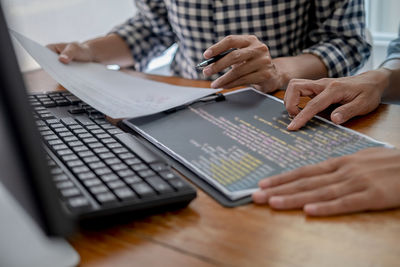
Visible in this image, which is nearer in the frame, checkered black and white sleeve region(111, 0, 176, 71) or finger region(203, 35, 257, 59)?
finger region(203, 35, 257, 59)

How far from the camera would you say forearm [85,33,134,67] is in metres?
1.31

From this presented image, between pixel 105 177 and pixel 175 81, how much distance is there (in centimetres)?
62

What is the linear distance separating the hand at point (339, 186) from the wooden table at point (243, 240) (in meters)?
0.01

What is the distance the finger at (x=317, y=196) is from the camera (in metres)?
0.55

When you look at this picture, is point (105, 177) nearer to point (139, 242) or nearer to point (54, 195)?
point (139, 242)

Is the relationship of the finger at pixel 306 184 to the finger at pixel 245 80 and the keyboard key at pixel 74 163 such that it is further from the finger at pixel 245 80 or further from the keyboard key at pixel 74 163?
the finger at pixel 245 80

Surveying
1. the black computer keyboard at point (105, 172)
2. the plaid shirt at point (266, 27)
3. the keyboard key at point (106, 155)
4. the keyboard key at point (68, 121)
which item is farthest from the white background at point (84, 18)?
the keyboard key at point (106, 155)

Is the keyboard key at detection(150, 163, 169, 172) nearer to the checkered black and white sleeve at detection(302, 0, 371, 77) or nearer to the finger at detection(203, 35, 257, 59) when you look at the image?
the finger at detection(203, 35, 257, 59)

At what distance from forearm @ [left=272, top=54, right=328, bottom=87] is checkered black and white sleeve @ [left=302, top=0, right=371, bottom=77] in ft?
0.05

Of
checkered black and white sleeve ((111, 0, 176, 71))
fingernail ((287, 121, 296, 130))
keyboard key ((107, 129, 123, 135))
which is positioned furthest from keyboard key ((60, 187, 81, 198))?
checkered black and white sleeve ((111, 0, 176, 71))

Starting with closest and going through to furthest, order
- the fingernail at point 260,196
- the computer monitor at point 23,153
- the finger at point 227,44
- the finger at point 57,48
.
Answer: the computer monitor at point 23,153
the fingernail at point 260,196
the finger at point 227,44
the finger at point 57,48

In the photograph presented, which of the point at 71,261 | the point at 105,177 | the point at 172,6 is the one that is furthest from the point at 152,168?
the point at 172,6

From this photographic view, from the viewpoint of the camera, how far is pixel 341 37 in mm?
1216

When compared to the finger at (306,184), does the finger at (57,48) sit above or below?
above
